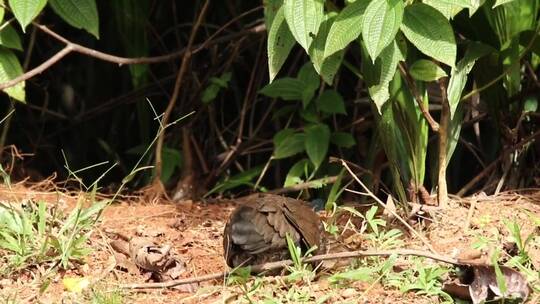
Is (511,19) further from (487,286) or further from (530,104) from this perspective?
(487,286)

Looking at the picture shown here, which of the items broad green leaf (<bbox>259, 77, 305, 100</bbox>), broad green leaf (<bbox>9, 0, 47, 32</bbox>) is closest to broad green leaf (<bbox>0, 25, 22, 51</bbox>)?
broad green leaf (<bbox>9, 0, 47, 32</bbox>)

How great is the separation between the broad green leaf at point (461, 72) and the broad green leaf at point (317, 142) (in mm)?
633

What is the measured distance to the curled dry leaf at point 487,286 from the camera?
243cm

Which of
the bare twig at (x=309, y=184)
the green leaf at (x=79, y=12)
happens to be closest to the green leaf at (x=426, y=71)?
the bare twig at (x=309, y=184)

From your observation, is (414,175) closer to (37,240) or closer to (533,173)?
(533,173)

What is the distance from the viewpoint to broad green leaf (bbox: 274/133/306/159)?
3.64 meters

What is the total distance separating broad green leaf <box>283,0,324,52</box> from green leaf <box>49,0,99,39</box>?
0.88 meters

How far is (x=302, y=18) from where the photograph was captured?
2.59m

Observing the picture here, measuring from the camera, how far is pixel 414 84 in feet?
9.58

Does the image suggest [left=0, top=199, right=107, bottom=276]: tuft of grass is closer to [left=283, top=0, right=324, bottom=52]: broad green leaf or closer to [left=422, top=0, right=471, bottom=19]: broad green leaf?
[left=283, top=0, right=324, bottom=52]: broad green leaf

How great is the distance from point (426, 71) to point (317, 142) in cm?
83

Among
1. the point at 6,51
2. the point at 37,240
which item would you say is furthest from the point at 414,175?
the point at 6,51

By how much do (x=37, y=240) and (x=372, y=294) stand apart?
907mm

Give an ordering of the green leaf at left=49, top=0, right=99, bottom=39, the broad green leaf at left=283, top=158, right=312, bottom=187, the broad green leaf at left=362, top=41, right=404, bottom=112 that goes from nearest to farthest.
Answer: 1. the broad green leaf at left=362, top=41, right=404, bottom=112
2. the green leaf at left=49, top=0, right=99, bottom=39
3. the broad green leaf at left=283, top=158, right=312, bottom=187
